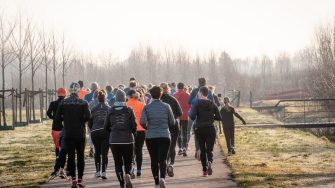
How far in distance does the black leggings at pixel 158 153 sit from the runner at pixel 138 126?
1.53 meters

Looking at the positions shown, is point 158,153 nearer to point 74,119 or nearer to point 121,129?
point 121,129

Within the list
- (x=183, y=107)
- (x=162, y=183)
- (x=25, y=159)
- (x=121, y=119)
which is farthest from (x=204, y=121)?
(x=25, y=159)

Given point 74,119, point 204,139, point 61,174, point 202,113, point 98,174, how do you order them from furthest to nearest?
point 204,139 → point 202,113 → point 61,174 → point 98,174 → point 74,119

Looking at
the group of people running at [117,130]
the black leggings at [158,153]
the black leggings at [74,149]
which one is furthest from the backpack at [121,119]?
the black leggings at [74,149]

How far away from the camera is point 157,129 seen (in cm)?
1152

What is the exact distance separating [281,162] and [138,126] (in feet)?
20.6

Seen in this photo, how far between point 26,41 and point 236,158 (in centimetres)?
2527

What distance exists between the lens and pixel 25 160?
727 inches

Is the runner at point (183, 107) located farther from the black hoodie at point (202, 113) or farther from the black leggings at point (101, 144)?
the black leggings at point (101, 144)

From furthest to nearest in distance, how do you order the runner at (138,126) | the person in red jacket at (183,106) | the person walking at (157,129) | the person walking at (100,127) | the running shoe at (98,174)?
the person in red jacket at (183,106)
the running shoe at (98,174)
the person walking at (100,127)
the runner at (138,126)
the person walking at (157,129)

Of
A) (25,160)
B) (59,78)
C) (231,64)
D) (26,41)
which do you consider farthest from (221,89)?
(25,160)

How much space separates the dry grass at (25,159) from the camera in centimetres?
1402

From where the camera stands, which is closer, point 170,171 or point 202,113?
point 170,171

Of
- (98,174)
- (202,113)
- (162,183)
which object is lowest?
(98,174)
